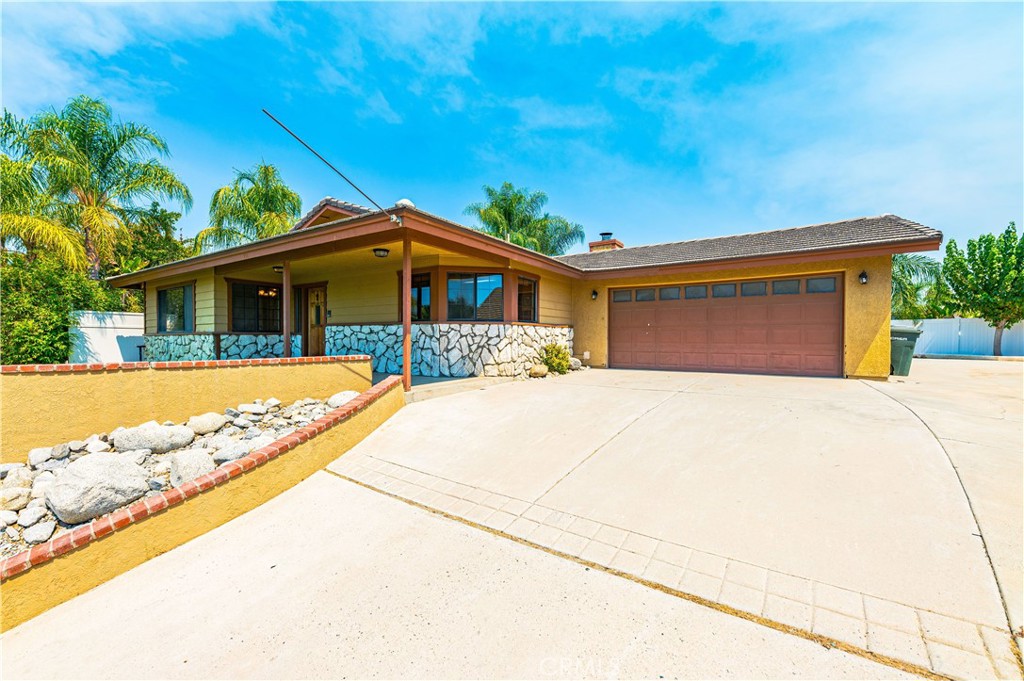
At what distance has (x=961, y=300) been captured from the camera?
60.6 feet

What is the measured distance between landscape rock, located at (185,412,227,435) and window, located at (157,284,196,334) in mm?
9743

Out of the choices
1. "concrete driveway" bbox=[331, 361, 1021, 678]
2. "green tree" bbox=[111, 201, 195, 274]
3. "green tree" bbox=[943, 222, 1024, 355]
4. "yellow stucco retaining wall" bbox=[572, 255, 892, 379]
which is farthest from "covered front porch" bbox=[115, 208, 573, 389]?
"green tree" bbox=[943, 222, 1024, 355]

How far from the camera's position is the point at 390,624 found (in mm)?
2033

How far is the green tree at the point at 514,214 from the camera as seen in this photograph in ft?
72.0

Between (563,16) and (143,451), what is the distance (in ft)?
32.9

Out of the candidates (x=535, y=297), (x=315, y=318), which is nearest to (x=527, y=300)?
(x=535, y=297)

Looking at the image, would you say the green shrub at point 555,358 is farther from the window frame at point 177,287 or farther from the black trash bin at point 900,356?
the window frame at point 177,287

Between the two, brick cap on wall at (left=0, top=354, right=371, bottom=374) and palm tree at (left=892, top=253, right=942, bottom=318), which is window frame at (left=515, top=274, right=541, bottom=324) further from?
palm tree at (left=892, top=253, right=942, bottom=318)

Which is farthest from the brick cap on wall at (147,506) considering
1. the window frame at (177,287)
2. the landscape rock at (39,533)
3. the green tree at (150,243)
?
the green tree at (150,243)

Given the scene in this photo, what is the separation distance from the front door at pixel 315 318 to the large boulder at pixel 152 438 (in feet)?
24.6

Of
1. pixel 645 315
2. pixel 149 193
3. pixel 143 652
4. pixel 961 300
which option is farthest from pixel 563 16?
pixel 961 300

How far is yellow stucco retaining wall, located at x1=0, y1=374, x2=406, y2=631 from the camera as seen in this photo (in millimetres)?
2312

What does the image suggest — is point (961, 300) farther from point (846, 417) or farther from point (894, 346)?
point (846, 417)

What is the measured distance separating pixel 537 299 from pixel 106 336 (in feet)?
48.7
